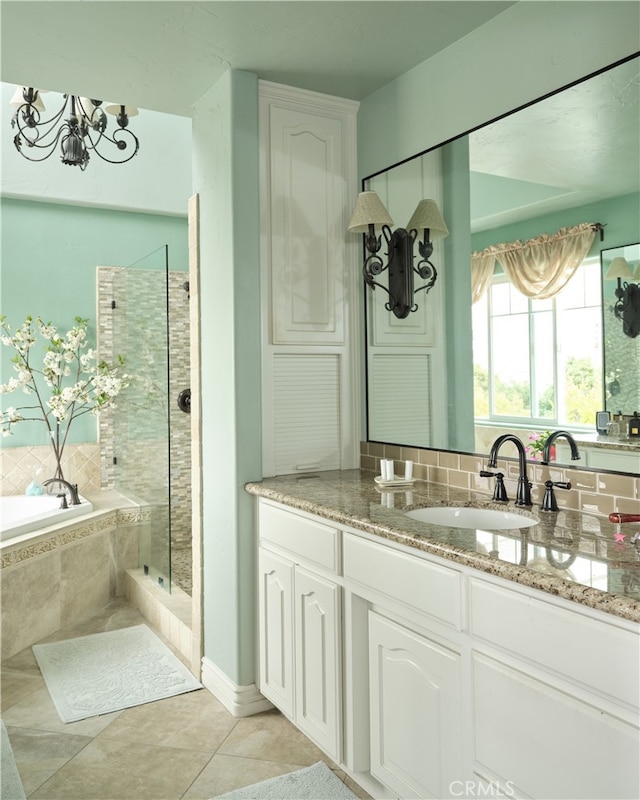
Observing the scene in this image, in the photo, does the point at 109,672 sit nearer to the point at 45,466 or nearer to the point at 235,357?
the point at 235,357

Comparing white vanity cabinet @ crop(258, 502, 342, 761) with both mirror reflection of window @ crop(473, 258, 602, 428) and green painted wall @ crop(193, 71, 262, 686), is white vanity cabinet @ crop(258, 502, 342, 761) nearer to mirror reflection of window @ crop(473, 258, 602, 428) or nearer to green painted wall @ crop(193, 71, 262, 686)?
green painted wall @ crop(193, 71, 262, 686)

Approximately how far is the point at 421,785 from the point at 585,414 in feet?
3.81

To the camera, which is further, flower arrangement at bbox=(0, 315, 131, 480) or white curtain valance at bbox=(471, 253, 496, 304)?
flower arrangement at bbox=(0, 315, 131, 480)

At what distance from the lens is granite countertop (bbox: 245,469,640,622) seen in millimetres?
1342

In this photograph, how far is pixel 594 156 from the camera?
1.98 metres

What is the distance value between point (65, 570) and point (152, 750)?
4.94ft

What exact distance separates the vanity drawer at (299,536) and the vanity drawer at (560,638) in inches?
25.6

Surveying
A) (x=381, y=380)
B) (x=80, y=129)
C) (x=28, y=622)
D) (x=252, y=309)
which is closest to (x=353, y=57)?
(x=252, y=309)

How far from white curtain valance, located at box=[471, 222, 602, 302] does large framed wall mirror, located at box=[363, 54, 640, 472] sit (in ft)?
0.07

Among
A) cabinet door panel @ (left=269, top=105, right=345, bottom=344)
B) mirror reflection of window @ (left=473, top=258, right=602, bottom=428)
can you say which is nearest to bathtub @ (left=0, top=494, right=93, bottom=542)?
cabinet door panel @ (left=269, top=105, right=345, bottom=344)

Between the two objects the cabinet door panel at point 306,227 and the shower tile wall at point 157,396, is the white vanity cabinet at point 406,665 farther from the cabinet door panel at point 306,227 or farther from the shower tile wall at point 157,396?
the shower tile wall at point 157,396

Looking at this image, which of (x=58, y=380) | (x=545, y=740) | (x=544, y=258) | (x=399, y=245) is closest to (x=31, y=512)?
(x=58, y=380)

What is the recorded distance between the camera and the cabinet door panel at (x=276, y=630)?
7.95 feet

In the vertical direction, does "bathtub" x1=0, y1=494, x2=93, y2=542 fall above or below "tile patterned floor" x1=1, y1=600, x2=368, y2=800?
above
